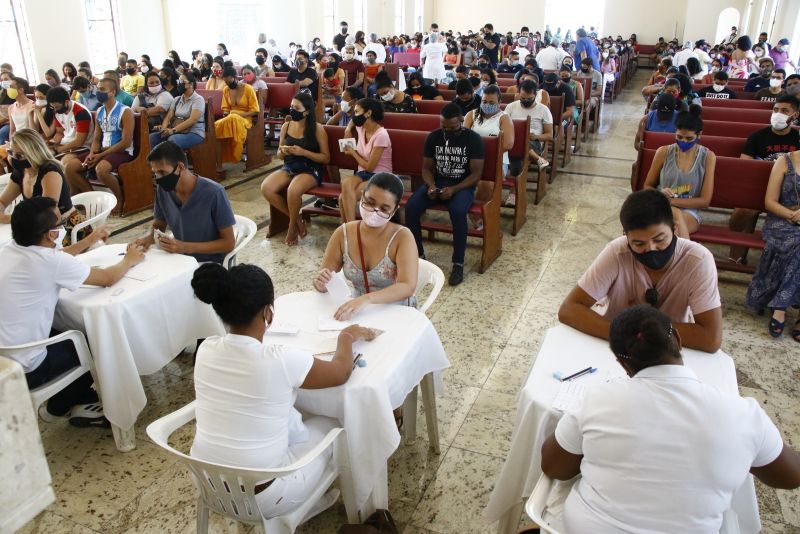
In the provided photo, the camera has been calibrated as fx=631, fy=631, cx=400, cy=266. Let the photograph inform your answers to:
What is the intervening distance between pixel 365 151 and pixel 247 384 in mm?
3640

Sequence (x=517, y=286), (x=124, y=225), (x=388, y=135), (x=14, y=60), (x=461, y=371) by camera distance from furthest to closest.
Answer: (x=14, y=60) → (x=124, y=225) → (x=388, y=135) → (x=517, y=286) → (x=461, y=371)

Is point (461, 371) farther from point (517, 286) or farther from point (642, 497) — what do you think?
point (642, 497)

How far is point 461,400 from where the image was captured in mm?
3172

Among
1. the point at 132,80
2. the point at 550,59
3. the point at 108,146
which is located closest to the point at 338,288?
the point at 108,146

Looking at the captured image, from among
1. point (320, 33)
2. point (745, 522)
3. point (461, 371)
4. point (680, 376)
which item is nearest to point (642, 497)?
point (680, 376)

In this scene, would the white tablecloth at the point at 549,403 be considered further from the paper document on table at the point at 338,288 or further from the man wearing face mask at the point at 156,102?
the man wearing face mask at the point at 156,102

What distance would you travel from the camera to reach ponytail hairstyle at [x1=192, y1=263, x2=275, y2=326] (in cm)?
183

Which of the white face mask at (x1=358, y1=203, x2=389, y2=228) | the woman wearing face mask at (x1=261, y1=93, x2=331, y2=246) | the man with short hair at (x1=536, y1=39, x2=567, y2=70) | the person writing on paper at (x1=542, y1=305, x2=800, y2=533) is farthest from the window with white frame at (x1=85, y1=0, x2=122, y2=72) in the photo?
the person writing on paper at (x1=542, y1=305, x2=800, y2=533)

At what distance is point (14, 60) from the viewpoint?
10.9 m

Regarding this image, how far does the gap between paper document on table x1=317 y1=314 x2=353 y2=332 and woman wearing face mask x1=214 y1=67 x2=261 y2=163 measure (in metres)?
5.42

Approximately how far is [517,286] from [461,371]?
1.26 meters

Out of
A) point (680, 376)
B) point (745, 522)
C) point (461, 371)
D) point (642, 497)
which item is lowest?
point (461, 371)

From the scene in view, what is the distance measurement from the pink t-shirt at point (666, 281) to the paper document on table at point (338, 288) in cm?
92

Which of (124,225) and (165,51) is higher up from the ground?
(165,51)
